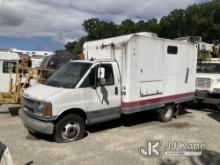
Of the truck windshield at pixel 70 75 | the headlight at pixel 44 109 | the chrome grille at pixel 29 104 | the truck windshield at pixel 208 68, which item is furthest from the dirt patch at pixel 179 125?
the chrome grille at pixel 29 104

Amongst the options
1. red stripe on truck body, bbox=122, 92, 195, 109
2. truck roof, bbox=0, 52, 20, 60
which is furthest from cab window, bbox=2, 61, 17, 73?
red stripe on truck body, bbox=122, 92, 195, 109

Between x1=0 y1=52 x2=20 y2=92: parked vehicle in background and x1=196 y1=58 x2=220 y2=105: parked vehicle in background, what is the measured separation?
314 inches

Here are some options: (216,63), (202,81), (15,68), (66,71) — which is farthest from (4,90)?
(216,63)

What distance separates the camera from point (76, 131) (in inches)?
297

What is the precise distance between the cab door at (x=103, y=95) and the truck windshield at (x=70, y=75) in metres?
0.23

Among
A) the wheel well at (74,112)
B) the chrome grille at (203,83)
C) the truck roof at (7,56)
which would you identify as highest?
the truck roof at (7,56)

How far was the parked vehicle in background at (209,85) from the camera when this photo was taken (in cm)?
1207

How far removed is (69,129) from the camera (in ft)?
24.3

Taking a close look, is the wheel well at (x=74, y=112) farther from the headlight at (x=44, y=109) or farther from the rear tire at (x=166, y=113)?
the rear tire at (x=166, y=113)

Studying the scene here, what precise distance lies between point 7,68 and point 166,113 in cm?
689

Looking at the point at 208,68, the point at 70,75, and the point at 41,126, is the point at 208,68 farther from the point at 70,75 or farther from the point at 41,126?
the point at 41,126

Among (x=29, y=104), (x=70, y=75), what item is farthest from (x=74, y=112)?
(x=29, y=104)

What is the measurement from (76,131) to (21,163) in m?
1.86

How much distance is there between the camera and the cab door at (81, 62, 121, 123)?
25.2ft
